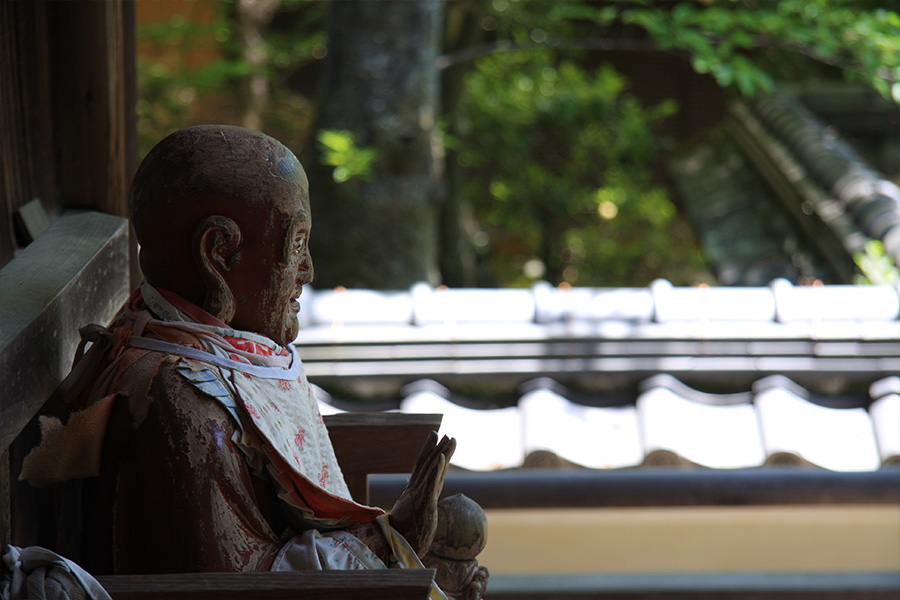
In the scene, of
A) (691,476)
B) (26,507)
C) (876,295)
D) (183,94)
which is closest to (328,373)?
(691,476)

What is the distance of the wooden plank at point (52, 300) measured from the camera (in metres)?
1.16

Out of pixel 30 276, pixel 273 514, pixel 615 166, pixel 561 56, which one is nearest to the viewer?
pixel 273 514

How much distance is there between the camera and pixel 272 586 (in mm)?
1051

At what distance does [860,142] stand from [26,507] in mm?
5523

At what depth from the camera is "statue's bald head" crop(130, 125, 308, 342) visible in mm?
1213

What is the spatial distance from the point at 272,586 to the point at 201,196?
1.58 ft

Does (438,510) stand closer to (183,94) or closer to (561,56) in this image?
(183,94)

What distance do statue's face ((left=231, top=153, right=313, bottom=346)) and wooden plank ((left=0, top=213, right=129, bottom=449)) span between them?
0.25m

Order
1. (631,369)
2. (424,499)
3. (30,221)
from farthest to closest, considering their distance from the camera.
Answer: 1. (631,369)
2. (30,221)
3. (424,499)

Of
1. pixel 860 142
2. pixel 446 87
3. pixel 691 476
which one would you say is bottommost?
pixel 691 476

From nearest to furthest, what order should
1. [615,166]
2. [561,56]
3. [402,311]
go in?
[402,311] → [615,166] → [561,56]

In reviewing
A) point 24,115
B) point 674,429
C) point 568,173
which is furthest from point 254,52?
point 24,115

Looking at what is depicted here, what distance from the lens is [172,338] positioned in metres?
1.22

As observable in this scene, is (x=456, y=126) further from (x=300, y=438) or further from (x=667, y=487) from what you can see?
(x=300, y=438)
